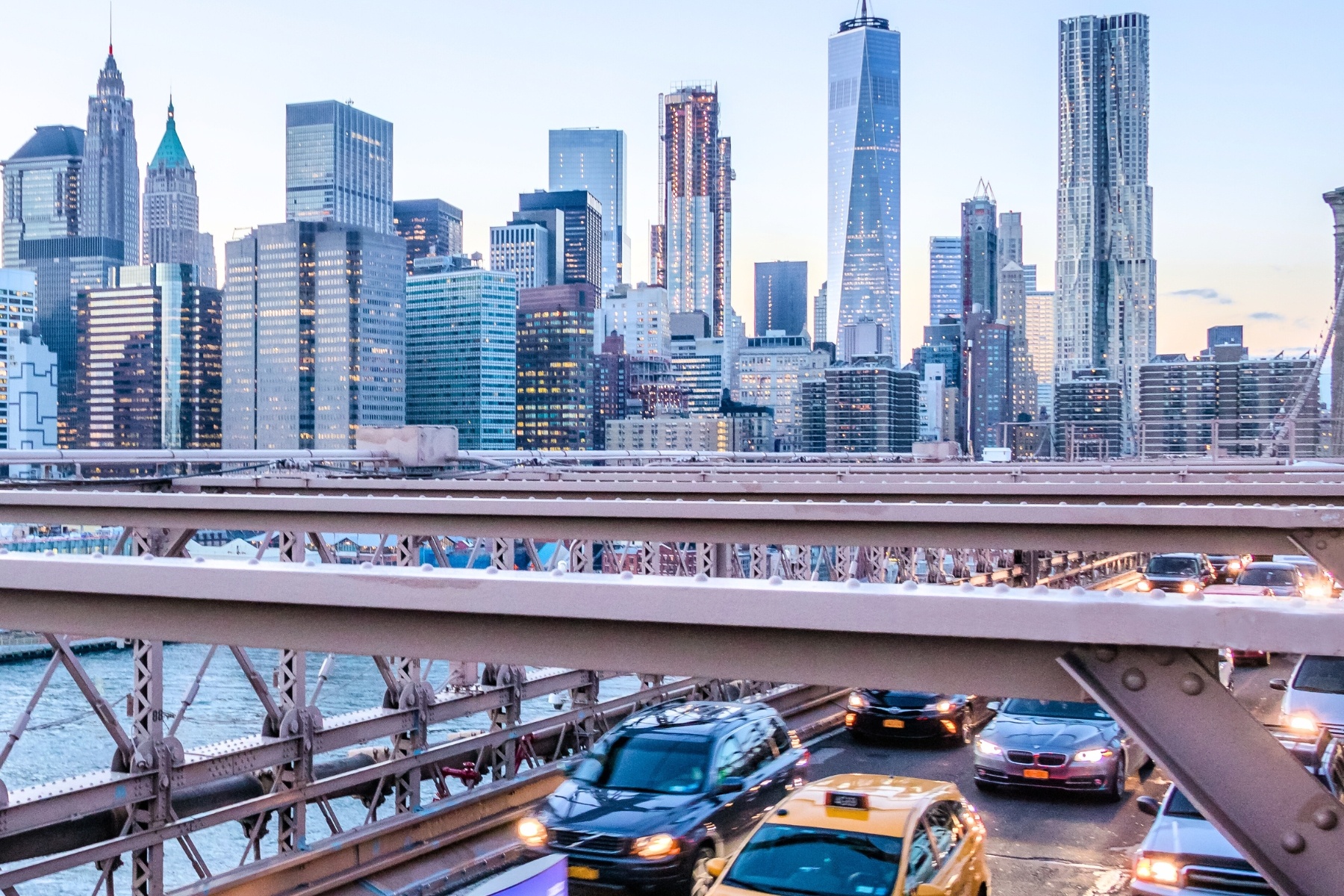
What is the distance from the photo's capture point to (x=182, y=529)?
1201 centimetres

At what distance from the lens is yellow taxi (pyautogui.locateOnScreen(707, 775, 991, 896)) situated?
30.2 feet

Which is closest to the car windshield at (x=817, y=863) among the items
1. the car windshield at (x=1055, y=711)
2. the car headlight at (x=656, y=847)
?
the car headlight at (x=656, y=847)

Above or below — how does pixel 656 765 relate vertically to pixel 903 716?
above

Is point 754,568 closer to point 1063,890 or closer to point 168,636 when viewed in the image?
point 1063,890

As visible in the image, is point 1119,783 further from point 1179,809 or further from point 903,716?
point 1179,809

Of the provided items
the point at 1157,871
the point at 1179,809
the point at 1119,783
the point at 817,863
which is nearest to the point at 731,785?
the point at 817,863

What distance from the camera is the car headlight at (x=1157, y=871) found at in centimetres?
1023

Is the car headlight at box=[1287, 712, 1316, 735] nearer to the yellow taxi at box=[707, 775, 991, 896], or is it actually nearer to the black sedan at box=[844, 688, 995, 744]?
the black sedan at box=[844, 688, 995, 744]

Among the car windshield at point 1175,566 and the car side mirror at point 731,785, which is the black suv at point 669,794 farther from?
the car windshield at point 1175,566

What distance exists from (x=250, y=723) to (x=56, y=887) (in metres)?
16.7

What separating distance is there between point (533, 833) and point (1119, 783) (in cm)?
807

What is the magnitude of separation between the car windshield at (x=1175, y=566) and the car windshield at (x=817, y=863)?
999 inches

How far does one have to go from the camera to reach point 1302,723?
633 inches

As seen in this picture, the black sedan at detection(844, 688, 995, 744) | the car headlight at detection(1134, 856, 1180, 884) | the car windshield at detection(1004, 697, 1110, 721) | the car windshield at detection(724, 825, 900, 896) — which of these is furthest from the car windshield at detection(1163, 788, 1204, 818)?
the black sedan at detection(844, 688, 995, 744)
